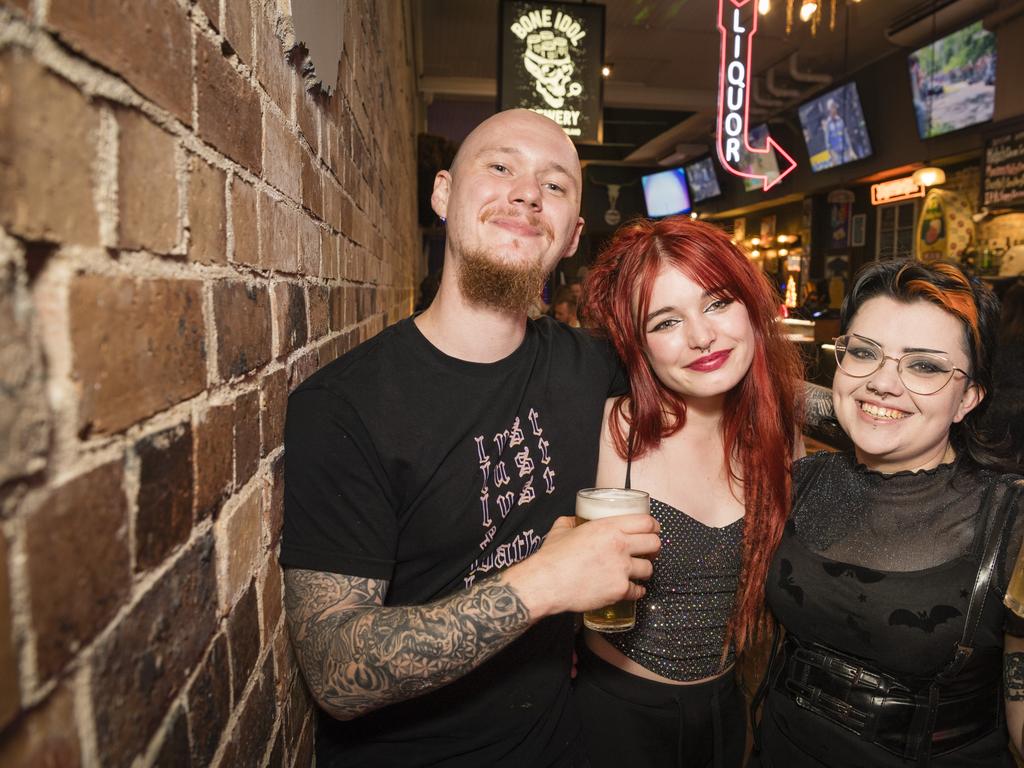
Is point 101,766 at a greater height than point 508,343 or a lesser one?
lesser

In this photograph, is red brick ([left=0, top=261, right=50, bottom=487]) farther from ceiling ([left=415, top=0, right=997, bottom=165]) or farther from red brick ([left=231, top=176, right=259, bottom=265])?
ceiling ([left=415, top=0, right=997, bottom=165])

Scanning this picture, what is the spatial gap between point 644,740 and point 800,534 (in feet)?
2.18

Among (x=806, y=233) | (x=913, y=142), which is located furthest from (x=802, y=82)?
(x=806, y=233)

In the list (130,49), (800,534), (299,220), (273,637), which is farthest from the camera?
(800,534)

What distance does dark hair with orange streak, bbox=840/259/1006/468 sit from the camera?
5.09 feet

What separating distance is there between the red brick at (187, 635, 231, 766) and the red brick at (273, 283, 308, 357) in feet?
1.50

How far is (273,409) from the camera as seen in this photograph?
41.4 inches

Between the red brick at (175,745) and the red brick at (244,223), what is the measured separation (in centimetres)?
51

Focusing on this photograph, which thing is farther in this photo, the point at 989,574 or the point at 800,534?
the point at 800,534

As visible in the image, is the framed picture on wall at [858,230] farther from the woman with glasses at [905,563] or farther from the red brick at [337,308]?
the red brick at [337,308]

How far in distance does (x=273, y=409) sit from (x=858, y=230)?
10575 mm

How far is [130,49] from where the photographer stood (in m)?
0.53

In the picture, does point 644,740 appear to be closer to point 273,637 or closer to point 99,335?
point 273,637

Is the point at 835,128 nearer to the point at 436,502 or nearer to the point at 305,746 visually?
the point at 436,502
